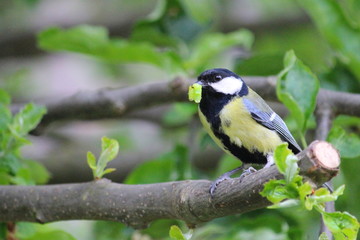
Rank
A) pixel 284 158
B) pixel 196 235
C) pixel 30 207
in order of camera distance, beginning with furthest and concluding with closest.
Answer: pixel 196 235, pixel 30 207, pixel 284 158

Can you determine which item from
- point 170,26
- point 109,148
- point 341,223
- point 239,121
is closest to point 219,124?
point 239,121

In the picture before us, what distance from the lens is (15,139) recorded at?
1.67m

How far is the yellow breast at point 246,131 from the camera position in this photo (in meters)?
1.63

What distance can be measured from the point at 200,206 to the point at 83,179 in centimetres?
127

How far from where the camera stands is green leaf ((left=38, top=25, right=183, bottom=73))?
78.8 inches

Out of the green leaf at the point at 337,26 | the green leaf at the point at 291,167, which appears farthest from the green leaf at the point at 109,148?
the green leaf at the point at 337,26

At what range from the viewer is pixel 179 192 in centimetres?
137

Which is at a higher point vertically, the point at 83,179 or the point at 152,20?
the point at 152,20

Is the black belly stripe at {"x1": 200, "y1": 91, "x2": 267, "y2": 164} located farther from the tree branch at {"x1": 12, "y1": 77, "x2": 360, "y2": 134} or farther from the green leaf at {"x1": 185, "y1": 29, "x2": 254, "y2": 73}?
the green leaf at {"x1": 185, "y1": 29, "x2": 254, "y2": 73}

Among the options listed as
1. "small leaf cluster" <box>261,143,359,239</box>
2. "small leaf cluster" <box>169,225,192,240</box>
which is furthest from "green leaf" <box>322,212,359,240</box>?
"small leaf cluster" <box>169,225,192,240</box>

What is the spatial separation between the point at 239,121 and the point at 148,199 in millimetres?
350

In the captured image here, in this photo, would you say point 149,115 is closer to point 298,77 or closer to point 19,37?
point 19,37

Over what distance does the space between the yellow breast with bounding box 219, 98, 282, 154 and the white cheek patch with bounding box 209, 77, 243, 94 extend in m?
0.07

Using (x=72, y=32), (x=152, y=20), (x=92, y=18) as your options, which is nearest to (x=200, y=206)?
(x=72, y=32)
